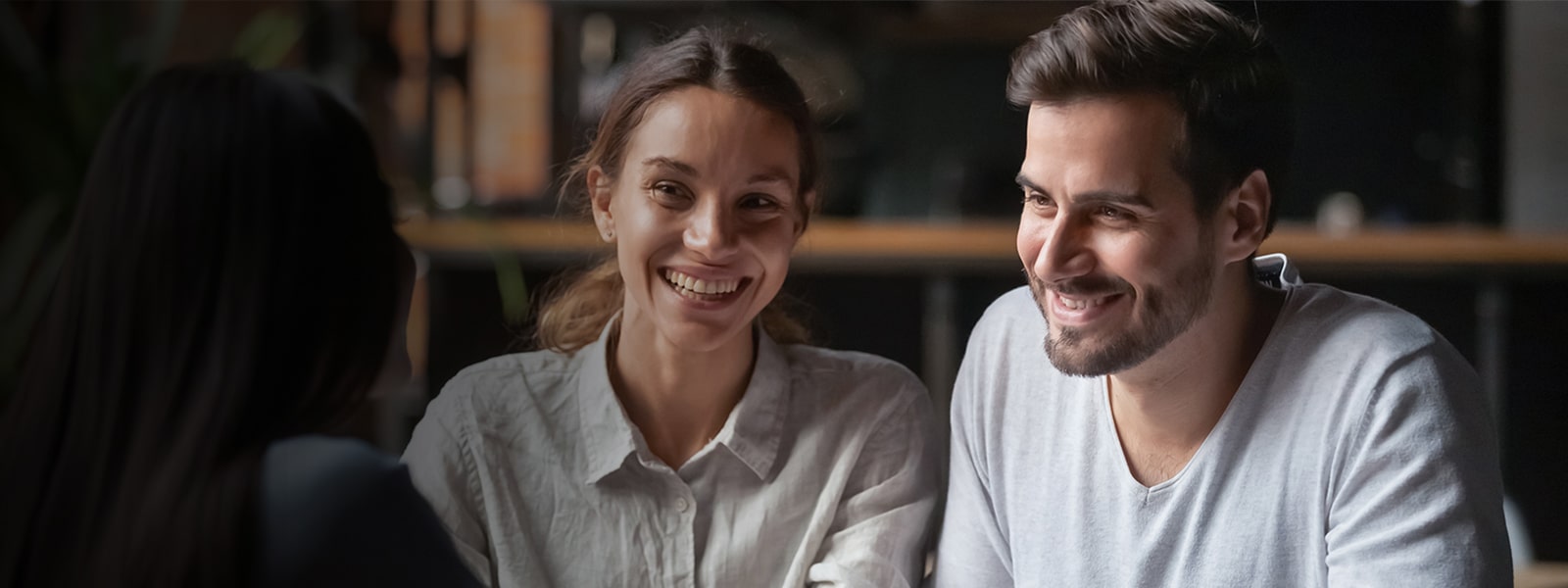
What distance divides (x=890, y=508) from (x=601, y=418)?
0.24m

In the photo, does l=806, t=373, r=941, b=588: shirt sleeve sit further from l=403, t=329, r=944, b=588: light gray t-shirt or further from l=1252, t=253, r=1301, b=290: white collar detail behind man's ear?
l=1252, t=253, r=1301, b=290: white collar detail behind man's ear

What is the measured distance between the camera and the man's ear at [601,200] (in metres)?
1.08

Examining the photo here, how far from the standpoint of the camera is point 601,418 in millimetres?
1083

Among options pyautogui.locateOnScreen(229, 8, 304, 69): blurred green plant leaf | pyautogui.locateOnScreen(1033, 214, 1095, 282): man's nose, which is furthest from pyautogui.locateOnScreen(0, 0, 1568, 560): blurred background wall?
pyautogui.locateOnScreen(1033, 214, 1095, 282): man's nose

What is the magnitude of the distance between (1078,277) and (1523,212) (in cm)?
234

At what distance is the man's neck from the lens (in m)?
1.03

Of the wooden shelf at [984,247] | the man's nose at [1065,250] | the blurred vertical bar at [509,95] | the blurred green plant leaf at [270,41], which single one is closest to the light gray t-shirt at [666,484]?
the man's nose at [1065,250]

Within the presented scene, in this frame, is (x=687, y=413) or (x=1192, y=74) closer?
(x=1192, y=74)

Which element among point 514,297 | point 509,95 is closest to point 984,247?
point 514,297

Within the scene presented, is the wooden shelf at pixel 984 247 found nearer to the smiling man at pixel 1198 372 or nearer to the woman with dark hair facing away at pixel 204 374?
the smiling man at pixel 1198 372

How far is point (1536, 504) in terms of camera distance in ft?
4.66

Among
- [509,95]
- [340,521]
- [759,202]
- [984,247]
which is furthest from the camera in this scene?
[509,95]

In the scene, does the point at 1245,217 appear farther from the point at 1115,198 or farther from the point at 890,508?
the point at 890,508

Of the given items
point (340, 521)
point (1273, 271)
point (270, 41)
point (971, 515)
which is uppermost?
point (270, 41)
